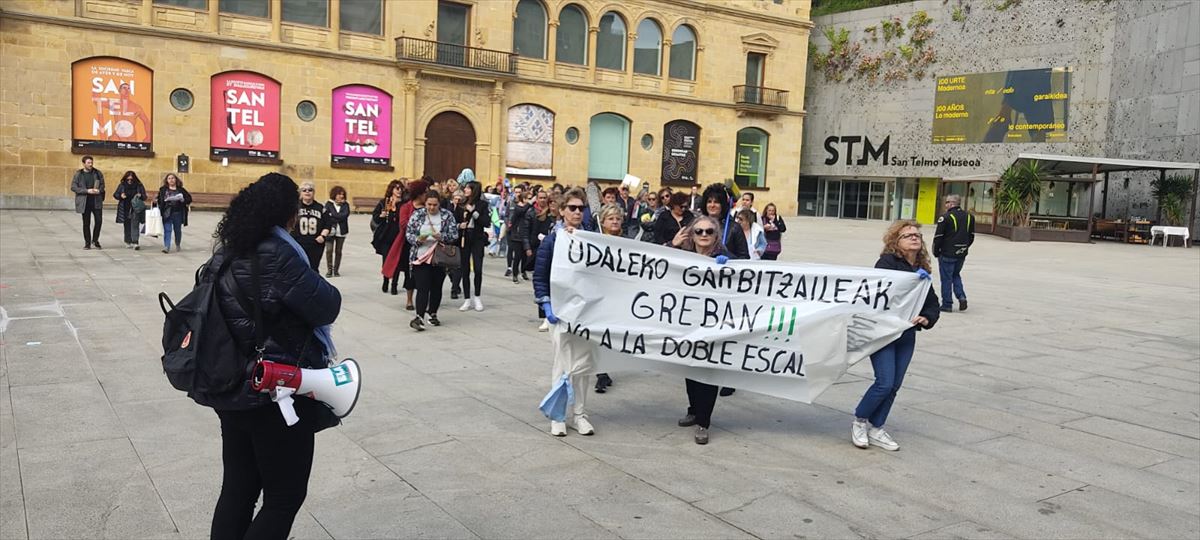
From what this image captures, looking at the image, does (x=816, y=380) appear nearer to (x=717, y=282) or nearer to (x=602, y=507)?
(x=717, y=282)

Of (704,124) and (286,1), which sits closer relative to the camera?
(286,1)

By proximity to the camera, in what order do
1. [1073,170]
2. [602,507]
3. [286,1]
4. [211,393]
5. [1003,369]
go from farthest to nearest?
[1073,170]
[286,1]
[1003,369]
[602,507]
[211,393]

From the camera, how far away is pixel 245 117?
31.2 meters

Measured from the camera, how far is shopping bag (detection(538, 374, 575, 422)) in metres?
6.09

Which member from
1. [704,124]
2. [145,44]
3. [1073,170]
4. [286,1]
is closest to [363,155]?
[286,1]

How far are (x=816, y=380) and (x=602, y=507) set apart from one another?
2.18m

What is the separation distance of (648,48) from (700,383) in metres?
36.8

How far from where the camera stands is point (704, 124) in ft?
141

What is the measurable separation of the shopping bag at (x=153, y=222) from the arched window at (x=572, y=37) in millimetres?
23979

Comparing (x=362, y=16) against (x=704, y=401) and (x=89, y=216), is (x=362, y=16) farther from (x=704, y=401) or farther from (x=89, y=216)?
(x=704, y=401)

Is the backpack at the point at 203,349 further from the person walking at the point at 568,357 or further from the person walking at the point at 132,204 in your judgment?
the person walking at the point at 132,204

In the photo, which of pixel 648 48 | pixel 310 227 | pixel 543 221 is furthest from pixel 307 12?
pixel 310 227

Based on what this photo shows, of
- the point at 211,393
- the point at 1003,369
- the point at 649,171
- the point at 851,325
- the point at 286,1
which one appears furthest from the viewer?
the point at 649,171

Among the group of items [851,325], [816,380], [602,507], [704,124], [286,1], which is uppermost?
[286,1]
